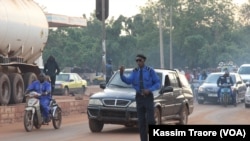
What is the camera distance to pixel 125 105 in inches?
603

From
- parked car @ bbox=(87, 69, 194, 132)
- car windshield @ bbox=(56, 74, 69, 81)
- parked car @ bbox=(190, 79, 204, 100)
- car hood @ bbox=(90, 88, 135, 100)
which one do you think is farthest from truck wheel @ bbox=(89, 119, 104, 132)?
parked car @ bbox=(190, 79, 204, 100)

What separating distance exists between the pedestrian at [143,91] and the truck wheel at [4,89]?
9721 mm

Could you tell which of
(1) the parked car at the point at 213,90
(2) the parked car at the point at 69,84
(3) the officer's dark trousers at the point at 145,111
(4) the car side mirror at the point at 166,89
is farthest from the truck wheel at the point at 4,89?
(2) the parked car at the point at 69,84

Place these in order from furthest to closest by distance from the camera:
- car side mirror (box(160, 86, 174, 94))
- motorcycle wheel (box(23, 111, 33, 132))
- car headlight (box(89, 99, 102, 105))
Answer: motorcycle wheel (box(23, 111, 33, 132)) < car headlight (box(89, 99, 102, 105)) < car side mirror (box(160, 86, 174, 94))

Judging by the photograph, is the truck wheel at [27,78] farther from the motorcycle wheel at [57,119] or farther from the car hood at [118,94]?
the car hood at [118,94]

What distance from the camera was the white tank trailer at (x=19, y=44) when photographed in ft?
67.5

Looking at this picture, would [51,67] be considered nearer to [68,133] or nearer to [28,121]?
[28,121]

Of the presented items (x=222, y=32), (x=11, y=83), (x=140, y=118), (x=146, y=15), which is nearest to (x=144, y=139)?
(x=140, y=118)

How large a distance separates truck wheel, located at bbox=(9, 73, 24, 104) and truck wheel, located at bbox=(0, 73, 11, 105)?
1.75 feet

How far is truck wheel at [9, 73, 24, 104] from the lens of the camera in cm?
2219

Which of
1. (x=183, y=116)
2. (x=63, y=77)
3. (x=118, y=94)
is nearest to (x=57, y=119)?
(x=118, y=94)

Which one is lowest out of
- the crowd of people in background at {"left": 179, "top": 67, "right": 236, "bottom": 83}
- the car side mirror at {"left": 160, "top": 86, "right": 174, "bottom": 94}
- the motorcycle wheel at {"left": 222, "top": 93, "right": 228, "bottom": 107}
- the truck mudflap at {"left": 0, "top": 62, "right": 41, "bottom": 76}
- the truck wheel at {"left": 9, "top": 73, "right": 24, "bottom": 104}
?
the motorcycle wheel at {"left": 222, "top": 93, "right": 228, "bottom": 107}

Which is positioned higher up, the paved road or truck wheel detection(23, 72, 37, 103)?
truck wheel detection(23, 72, 37, 103)

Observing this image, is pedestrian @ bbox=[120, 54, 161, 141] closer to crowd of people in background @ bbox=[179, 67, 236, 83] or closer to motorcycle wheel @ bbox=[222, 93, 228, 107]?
motorcycle wheel @ bbox=[222, 93, 228, 107]
